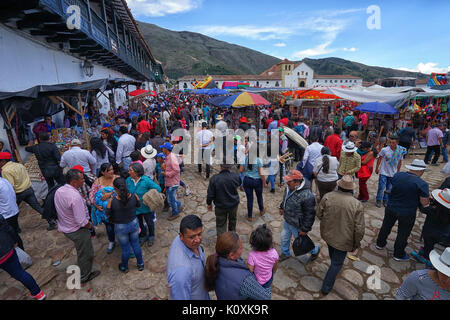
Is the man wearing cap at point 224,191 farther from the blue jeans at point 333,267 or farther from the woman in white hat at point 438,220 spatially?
the woman in white hat at point 438,220

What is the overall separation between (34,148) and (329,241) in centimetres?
629

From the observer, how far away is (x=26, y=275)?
287 cm

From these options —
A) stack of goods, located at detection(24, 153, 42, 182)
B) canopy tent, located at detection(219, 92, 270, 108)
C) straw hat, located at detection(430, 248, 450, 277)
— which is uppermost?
canopy tent, located at detection(219, 92, 270, 108)

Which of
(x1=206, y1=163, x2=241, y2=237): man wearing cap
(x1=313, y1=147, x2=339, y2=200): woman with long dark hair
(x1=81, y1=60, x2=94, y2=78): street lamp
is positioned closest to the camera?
(x1=206, y1=163, x2=241, y2=237): man wearing cap

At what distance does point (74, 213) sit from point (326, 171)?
14.5ft

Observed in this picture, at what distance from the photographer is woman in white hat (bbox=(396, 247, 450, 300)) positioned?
1.81 m

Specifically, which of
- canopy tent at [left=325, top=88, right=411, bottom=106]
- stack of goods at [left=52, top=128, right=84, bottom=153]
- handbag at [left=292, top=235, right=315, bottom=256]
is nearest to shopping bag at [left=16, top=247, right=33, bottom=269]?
stack of goods at [left=52, top=128, right=84, bottom=153]

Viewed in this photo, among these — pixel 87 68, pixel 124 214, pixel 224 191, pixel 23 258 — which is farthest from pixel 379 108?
pixel 87 68

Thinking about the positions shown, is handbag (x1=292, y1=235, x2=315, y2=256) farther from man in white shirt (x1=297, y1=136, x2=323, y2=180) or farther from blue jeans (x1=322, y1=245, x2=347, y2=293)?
man in white shirt (x1=297, y1=136, x2=323, y2=180)

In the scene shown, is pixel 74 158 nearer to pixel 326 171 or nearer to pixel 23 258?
pixel 23 258

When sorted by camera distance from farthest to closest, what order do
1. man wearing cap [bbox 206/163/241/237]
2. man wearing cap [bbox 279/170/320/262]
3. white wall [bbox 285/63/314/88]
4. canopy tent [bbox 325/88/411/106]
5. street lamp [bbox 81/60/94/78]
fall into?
white wall [bbox 285/63/314/88] < street lamp [bbox 81/60/94/78] < canopy tent [bbox 325/88/411/106] < man wearing cap [bbox 206/163/241/237] < man wearing cap [bbox 279/170/320/262]
